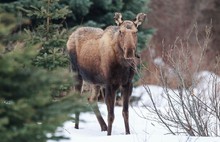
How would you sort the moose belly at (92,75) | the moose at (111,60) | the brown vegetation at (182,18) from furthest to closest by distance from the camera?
the brown vegetation at (182,18) < the moose belly at (92,75) < the moose at (111,60)

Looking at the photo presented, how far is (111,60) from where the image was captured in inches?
418

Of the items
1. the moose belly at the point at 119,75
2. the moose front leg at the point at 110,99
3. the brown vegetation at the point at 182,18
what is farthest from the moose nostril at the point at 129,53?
the brown vegetation at the point at 182,18

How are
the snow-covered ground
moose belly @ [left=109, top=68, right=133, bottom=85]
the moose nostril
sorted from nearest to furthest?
the snow-covered ground < the moose nostril < moose belly @ [left=109, top=68, right=133, bottom=85]

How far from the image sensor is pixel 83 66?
38.0 feet

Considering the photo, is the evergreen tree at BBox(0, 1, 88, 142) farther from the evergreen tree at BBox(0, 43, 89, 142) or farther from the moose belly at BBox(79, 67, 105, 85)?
the moose belly at BBox(79, 67, 105, 85)

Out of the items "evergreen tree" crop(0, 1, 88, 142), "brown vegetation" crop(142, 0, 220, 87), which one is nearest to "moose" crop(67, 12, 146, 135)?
"evergreen tree" crop(0, 1, 88, 142)

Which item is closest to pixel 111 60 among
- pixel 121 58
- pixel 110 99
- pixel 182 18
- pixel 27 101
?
pixel 121 58

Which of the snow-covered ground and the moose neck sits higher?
the moose neck

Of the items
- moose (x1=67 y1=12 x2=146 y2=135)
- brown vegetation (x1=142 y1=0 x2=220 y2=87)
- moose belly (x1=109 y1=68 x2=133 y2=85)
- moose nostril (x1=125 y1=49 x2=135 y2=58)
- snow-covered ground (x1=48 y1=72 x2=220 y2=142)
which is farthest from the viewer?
brown vegetation (x1=142 y1=0 x2=220 y2=87)

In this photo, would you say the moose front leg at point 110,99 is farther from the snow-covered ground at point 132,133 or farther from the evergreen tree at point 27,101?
the evergreen tree at point 27,101

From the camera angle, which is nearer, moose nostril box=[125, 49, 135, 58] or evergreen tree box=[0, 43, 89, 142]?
evergreen tree box=[0, 43, 89, 142]

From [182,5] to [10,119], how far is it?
1029 inches

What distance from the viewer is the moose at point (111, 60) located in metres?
10.3

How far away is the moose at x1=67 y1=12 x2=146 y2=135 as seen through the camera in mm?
10258
